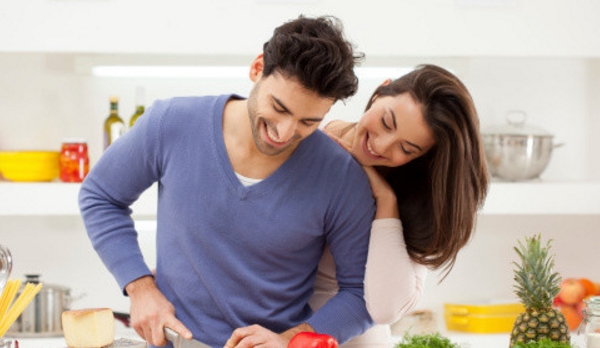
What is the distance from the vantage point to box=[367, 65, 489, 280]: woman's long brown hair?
1.68 m

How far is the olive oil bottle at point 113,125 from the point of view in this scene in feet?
10.2

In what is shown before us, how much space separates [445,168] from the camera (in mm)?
1710

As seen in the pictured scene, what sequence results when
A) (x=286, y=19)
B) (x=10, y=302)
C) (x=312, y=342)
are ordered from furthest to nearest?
(x=286, y=19), (x=10, y=302), (x=312, y=342)

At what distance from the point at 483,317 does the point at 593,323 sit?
5.09 ft

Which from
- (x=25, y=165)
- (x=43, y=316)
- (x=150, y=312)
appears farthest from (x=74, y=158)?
(x=150, y=312)

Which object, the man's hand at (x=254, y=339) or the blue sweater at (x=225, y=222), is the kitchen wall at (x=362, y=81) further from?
the man's hand at (x=254, y=339)

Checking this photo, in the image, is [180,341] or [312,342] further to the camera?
[180,341]

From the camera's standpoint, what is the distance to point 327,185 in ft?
5.59

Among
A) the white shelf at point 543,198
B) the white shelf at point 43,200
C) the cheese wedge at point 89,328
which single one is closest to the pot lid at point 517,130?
the white shelf at point 543,198

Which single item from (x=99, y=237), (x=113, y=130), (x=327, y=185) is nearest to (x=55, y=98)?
(x=113, y=130)

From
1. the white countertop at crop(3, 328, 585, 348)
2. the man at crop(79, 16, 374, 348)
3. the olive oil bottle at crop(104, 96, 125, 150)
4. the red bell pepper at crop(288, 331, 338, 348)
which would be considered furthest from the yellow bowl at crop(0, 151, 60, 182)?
the red bell pepper at crop(288, 331, 338, 348)

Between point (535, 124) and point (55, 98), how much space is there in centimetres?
181

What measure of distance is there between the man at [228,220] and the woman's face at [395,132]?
6 centimetres

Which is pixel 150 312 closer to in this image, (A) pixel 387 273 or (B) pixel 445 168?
(A) pixel 387 273
